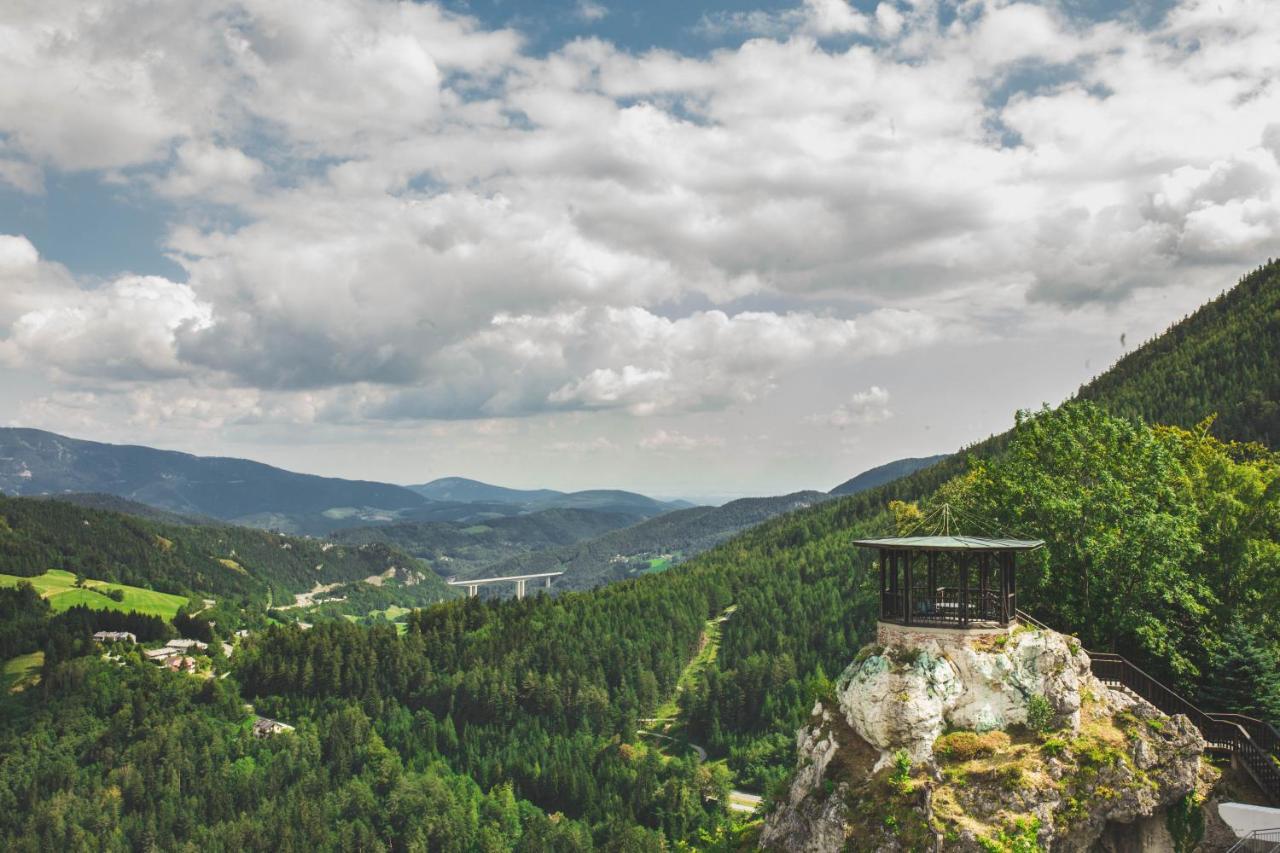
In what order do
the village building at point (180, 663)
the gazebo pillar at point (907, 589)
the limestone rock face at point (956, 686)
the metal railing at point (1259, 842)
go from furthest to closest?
the village building at point (180, 663)
the gazebo pillar at point (907, 589)
the limestone rock face at point (956, 686)
the metal railing at point (1259, 842)

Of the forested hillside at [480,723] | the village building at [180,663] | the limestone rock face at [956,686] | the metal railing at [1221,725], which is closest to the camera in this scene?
the limestone rock face at [956,686]

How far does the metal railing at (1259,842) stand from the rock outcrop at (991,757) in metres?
2.10

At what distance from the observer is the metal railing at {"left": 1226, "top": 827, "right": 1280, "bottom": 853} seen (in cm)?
2725

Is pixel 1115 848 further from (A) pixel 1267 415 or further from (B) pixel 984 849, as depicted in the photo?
(A) pixel 1267 415

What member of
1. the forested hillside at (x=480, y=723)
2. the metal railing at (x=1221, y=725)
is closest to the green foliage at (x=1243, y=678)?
the metal railing at (x=1221, y=725)

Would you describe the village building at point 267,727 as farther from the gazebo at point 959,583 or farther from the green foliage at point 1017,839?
the green foliage at point 1017,839

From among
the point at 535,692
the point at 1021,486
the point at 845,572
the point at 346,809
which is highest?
the point at 1021,486

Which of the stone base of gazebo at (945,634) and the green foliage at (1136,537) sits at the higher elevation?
the green foliage at (1136,537)

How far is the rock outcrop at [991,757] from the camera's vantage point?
2805 centimetres

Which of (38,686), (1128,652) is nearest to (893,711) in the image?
(1128,652)

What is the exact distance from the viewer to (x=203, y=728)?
502 ft

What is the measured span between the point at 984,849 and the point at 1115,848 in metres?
6.71

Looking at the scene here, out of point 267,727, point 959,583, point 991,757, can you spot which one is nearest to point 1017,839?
point 991,757

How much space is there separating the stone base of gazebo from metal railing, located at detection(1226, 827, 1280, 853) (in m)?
9.16
